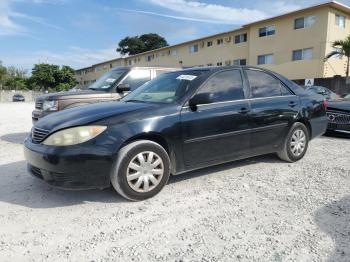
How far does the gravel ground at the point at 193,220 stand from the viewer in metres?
2.70

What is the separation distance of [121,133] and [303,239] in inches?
81.8

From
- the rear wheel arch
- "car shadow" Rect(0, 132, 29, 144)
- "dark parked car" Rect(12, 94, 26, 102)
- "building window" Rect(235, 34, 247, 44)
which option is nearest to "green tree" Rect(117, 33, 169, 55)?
"dark parked car" Rect(12, 94, 26, 102)

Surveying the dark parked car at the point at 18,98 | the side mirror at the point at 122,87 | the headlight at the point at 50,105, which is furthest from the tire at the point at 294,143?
the dark parked car at the point at 18,98

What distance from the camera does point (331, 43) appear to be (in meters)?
25.0

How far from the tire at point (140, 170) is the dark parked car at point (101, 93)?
2.62 m

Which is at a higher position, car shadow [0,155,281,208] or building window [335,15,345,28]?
building window [335,15,345,28]

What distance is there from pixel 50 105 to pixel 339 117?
6.59 m

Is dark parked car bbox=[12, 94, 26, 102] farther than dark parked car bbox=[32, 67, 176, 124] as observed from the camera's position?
Yes

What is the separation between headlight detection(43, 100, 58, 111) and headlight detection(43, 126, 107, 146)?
3.30 meters

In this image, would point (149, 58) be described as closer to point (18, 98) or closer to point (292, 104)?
point (18, 98)

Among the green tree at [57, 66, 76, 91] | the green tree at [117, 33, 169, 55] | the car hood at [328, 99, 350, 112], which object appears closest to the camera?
the car hood at [328, 99, 350, 112]

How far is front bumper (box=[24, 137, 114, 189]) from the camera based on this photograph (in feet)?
11.2

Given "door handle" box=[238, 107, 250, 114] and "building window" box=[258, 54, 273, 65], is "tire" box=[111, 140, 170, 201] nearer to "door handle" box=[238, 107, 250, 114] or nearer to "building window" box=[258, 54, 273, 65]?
"door handle" box=[238, 107, 250, 114]

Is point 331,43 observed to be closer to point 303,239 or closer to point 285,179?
point 285,179
